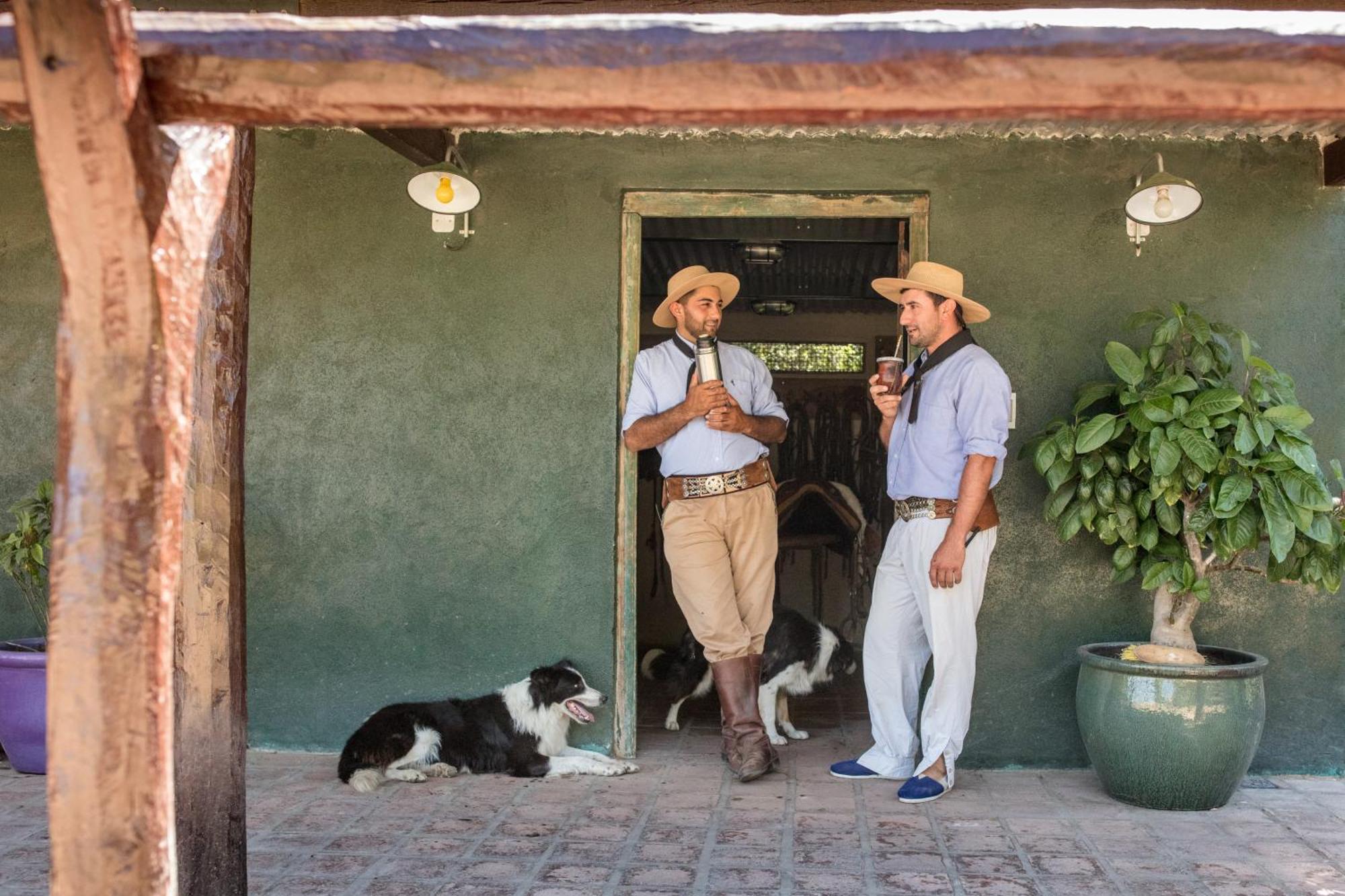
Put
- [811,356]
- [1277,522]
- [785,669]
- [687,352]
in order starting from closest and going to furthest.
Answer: [1277,522] → [687,352] → [785,669] → [811,356]

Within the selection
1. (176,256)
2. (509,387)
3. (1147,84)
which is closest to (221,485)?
(176,256)

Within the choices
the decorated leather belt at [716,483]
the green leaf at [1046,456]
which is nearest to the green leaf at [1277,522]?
the green leaf at [1046,456]

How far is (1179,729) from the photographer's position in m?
4.34

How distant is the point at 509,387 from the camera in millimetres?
5227

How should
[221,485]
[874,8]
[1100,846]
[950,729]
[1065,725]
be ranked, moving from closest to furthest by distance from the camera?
[221,485], [874,8], [1100,846], [950,729], [1065,725]

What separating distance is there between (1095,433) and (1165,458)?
0.85 ft

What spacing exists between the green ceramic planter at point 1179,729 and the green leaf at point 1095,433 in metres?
0.79

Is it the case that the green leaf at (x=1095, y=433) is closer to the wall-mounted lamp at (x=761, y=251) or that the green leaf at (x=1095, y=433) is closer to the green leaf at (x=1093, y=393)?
the green leaf at (x=1093, y=393)

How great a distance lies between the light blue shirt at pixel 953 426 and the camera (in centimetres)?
442

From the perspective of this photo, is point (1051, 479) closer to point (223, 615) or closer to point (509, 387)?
point (509, 387)

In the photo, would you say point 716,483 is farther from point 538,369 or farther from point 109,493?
point 109,493

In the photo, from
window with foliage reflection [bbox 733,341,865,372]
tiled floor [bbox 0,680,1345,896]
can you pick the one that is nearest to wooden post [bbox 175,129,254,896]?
tiled floor [bbox 0,680,1345,896]

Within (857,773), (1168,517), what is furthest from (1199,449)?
(857,773)

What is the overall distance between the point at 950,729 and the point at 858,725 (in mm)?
1331
